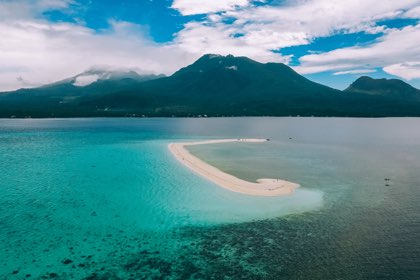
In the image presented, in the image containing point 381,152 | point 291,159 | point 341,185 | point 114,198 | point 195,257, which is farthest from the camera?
point 381,152

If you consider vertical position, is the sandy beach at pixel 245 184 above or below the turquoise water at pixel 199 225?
above

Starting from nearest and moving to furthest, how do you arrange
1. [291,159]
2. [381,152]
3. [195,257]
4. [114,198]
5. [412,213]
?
[195,257], [412,213], [114,198], [291,159], [381,152]

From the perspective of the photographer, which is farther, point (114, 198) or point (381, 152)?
point (381, 152)

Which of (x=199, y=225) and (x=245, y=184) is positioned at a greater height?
(x=245, y=184)

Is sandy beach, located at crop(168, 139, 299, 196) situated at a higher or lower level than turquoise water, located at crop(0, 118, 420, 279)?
higher

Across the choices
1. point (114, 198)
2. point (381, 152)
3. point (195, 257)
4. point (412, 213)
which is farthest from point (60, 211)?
point (381, 152)

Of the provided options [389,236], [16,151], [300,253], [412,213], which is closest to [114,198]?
[300,253]

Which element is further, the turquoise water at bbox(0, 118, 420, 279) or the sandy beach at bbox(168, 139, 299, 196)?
the sandy beach at bbox(168, 139, 299, 196)

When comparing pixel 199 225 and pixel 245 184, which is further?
pixel 245 184

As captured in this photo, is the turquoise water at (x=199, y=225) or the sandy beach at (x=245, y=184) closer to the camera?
the turquoise water at (x=199, y=225)

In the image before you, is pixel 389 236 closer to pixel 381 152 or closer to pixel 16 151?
pixel 381 152
